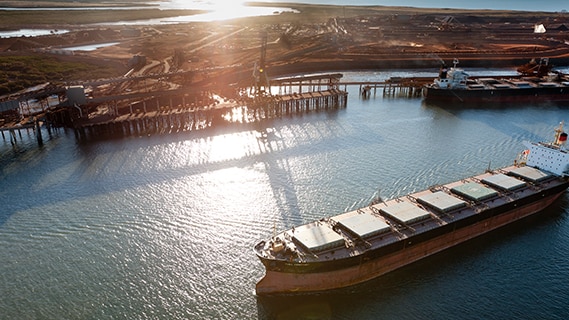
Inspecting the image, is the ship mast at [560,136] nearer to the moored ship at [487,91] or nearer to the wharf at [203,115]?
the wharf at [203,115]

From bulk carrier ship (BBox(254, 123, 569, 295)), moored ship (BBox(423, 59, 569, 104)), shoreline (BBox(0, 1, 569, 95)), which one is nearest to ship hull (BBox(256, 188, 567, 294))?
bulk carrier ship (BBox(254, 123, 569, 295))

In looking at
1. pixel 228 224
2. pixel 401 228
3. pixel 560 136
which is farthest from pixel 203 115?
pixel 560 136

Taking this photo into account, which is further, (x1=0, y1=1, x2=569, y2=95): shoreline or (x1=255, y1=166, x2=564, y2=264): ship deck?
(x1=0, y1=1, x2=569, y2=95): shoreline

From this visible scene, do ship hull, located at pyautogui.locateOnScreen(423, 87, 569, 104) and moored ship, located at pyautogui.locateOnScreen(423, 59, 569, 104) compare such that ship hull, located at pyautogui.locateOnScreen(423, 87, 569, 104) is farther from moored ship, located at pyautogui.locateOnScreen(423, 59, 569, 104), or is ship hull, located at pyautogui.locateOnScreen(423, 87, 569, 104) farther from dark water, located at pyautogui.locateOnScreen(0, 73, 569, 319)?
dark water, located at pyautogui.locateOnScreen(0, 73, 569, 319)

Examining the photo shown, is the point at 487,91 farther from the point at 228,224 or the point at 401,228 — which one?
the point at 228,224

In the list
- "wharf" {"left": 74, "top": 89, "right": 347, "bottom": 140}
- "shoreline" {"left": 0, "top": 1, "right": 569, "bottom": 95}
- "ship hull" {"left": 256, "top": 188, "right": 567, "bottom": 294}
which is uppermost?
"shoreline" {"left": 0, "top": 1, "right": 569, "bottom": 95}

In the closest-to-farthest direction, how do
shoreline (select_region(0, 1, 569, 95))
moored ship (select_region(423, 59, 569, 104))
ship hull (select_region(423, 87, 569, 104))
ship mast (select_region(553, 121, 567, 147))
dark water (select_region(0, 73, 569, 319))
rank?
dark water (select_region(0, 73, 569, 319)) → ship mast (select_region(553, 121, 567, 147)) → ship hull (select_region(423, 87, 569, 104)) → moored ship (select_region(423, 59, 569, 104)) → shoreline (select_region(0, 1, 569, 95))
